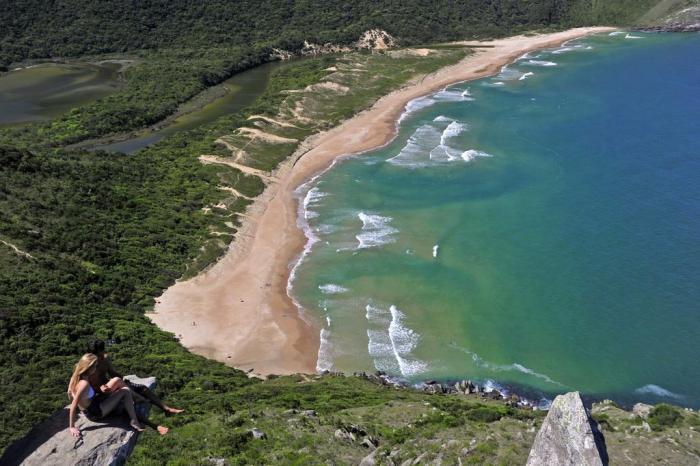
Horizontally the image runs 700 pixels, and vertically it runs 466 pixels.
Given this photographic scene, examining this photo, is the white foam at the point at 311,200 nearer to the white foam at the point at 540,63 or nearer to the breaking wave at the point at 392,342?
the breaking wave at the point at 392,342

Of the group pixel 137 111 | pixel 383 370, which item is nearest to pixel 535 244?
pixel 383 370

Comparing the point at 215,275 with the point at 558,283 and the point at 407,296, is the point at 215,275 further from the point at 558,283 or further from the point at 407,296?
the point at 558,283

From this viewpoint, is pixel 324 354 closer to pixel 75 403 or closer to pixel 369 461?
pixel 369 461

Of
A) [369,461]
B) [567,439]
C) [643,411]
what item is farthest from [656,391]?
[369,461]

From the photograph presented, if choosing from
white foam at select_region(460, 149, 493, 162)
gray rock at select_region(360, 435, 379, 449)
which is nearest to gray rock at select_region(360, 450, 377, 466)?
gray rock at select_region(360, 435, 379, 449)

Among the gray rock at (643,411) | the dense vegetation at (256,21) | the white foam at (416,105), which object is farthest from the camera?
the dense vegetation at (256,21)

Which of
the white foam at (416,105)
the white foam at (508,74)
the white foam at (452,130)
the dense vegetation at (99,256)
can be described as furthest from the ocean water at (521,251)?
the white foam at (508,74)

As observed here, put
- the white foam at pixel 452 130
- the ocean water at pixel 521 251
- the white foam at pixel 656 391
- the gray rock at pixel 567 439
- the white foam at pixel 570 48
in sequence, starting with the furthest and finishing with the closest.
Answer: the white foam at pixel 570 48, the white foam at pixel 452 130, the ocean water at pixel 521 251, the white foam at pixel 656 391, the gray rock at pixel 567 439
